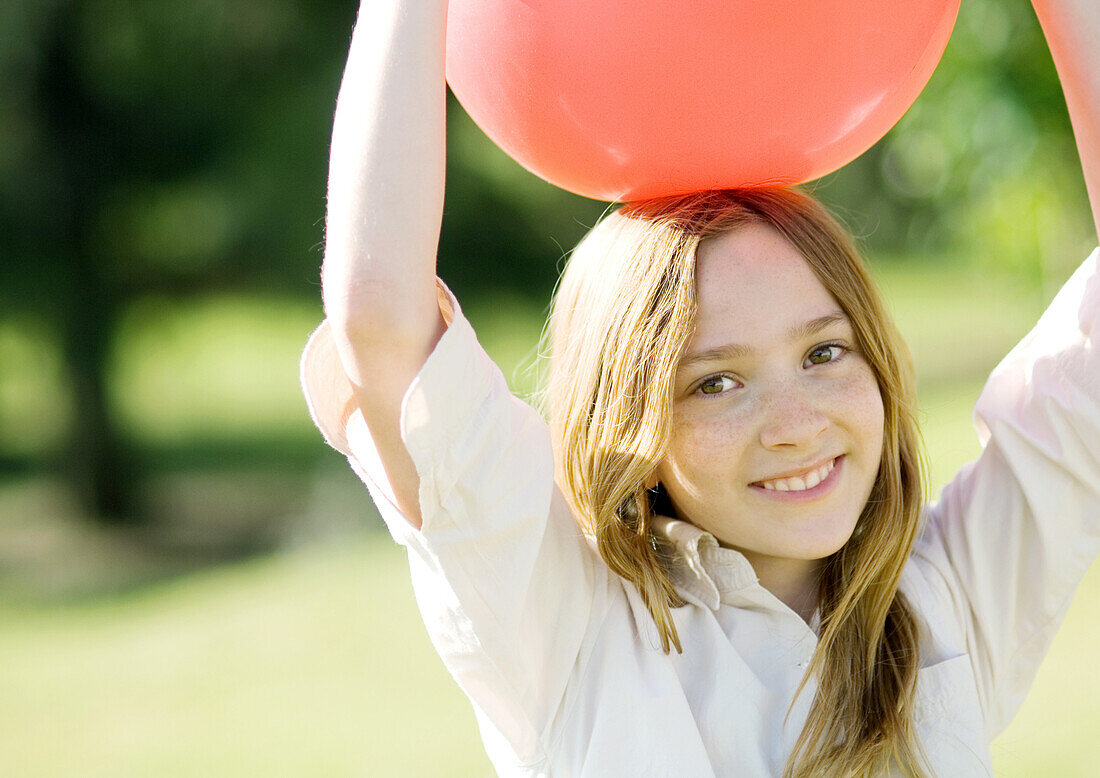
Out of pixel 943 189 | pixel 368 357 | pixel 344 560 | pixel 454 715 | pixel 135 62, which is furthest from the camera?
pixel 943 189

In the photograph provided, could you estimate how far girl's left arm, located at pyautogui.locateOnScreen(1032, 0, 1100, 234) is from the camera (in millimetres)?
1608

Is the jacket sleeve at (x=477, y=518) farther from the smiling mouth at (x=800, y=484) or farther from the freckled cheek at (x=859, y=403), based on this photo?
the freckled cheek at (x=859, y=403)

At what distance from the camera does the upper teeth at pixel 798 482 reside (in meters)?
1.66

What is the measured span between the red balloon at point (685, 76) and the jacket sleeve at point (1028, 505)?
→ 0.44 m

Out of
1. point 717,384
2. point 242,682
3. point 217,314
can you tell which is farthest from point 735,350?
point 217,314

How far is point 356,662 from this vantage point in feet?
16.8

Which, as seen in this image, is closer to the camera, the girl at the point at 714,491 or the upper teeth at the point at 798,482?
the girl at the point at 714,491

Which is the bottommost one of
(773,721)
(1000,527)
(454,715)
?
(454,715)

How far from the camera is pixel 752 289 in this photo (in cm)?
165

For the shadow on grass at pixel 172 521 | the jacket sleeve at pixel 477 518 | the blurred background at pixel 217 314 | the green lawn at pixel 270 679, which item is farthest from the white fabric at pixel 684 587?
the shadow on grass at pixel 172 521

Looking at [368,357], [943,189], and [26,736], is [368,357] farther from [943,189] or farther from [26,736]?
[943,189]

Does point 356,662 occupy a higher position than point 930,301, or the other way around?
point 356,662

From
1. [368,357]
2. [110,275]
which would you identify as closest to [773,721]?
[368,357]

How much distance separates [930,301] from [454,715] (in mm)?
15181
